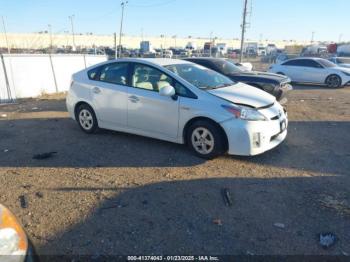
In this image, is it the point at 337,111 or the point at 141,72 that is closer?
the point at 141,72

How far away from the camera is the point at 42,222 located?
3811 mm

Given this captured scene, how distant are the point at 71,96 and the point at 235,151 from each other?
12.8 feet

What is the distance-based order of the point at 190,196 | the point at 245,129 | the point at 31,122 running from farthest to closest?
the point at 31,122 → the point at 245,129 → the point at 190,196

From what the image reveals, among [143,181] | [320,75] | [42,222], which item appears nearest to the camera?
[42,222]

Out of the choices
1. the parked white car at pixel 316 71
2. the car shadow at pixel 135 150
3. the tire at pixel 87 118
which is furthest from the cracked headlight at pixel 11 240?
the parked white car at pixel 316 71

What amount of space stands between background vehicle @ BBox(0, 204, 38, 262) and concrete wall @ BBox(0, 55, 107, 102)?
36.9 ft

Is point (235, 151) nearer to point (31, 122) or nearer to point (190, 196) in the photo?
point (190, 196)

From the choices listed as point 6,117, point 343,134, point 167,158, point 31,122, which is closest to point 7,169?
point 167,158

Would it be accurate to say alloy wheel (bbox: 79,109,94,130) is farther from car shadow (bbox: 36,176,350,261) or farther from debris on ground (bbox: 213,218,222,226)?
debris on ground (bbox: 213,218,222,226)

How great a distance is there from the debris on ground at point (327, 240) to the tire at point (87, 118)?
4935 millimetres

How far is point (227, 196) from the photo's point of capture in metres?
4.36

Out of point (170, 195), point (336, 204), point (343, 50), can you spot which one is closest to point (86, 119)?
point (170, 195)

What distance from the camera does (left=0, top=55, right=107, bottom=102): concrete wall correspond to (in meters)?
12.5

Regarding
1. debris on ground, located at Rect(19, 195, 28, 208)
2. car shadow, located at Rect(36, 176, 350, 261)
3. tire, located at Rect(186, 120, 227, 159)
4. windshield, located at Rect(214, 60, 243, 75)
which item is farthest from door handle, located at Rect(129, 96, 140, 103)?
windshield, located at Rect(214, 60, 243, 75)
